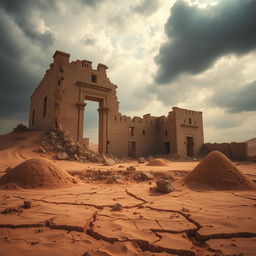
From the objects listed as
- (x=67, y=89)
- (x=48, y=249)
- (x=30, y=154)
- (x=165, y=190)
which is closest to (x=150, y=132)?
(x=67, y=89)

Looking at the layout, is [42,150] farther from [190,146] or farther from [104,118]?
[190,146]

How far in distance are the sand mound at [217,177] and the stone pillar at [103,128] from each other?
12.4m

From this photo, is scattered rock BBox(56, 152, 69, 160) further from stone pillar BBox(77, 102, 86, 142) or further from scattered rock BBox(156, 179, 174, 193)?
scattered rock BBox(156, 179, 174, 193)

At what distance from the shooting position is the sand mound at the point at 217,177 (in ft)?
15.6

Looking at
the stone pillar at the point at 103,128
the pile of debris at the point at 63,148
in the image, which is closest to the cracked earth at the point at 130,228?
the pile of debris at the point at 63,148

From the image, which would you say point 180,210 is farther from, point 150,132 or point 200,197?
point 150,132

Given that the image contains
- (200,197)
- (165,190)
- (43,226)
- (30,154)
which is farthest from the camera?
(30,154)

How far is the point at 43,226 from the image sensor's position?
2303mm

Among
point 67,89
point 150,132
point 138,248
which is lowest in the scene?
point 138,248

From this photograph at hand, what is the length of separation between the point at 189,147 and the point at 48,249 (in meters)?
23.3

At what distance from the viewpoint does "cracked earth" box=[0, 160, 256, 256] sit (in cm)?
175

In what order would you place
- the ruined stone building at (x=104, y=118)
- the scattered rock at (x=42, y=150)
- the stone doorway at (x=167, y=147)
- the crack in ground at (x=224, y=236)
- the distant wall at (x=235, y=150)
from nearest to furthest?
the crack in ground at (x=224, y=236) < the scattered rock at (x=42, y=150) < the ruined stone building at (x=104, y=118) < the distant wall at (x=235, y=150) < the stone doorway at (x=167, y=147)

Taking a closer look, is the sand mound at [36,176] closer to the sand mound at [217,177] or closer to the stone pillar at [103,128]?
the sand mound at [217,177]

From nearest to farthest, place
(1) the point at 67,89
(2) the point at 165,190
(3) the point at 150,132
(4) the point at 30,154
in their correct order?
(2) the point at 165,190 → (4) the point at 30,154 → (1) the point at 67,89 → (3) the point at 150,132
